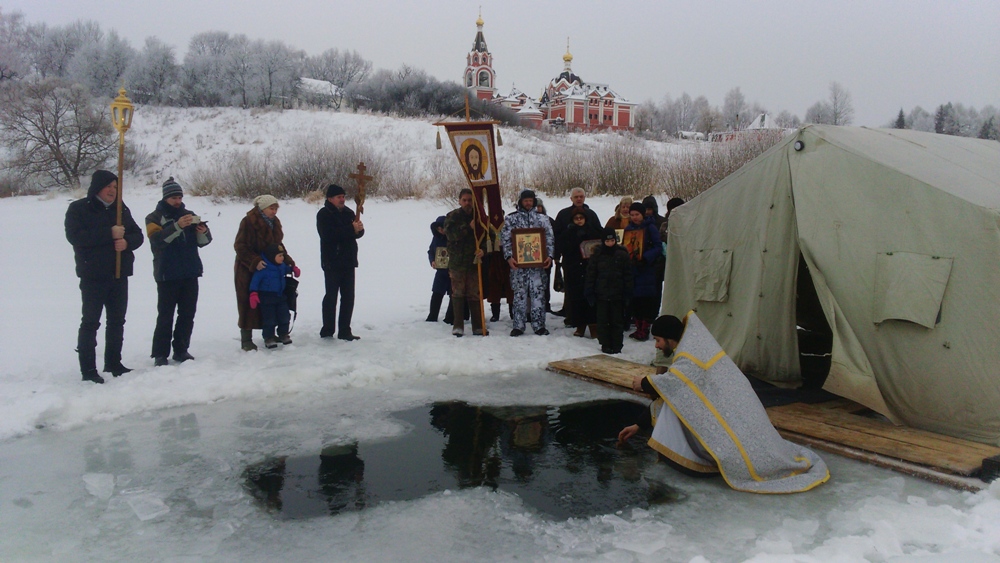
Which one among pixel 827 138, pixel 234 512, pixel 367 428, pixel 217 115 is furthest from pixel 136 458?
pixel 217 115

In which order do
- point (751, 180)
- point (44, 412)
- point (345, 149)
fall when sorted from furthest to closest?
point (345, 149), point (751, 180), point (44, 412)

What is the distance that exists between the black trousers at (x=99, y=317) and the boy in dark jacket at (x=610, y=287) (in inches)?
198

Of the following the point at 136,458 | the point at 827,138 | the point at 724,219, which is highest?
the point at 827,138

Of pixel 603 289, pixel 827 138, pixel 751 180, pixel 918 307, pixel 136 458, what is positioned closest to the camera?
pixel 136 458

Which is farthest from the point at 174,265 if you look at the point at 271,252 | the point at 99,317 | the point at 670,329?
the point at 670,329

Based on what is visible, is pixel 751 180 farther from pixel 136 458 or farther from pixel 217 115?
pixel 217 115

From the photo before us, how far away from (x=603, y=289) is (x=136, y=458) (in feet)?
16.8

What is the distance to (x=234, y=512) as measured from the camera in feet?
13.7

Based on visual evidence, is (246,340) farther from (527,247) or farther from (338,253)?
(527,247)

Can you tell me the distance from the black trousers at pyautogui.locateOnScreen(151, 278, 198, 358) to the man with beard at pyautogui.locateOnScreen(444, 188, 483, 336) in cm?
307


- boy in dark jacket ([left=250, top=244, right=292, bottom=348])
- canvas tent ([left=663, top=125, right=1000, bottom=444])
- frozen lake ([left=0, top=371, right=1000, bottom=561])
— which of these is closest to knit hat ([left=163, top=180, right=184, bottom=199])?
boy in dark jacket ([left=250, top=244, right=292, bottom=348])

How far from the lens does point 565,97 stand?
69.8m

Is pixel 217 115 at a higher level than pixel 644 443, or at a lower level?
higher

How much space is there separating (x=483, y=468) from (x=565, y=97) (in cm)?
6829
